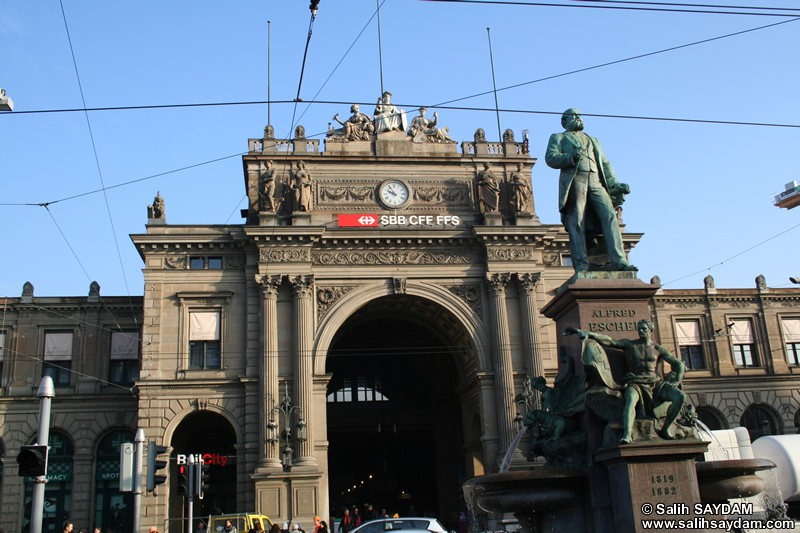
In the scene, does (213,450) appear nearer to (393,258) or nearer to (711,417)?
(393,258)

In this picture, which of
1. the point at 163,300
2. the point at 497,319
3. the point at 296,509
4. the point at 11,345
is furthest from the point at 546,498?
the point at 11,345

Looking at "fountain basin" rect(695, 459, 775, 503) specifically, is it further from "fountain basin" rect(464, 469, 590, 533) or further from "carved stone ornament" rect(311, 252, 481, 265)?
"carved stone ornament" rect(311, 252, 481, 265)

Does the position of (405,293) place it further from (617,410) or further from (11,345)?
(617,410)

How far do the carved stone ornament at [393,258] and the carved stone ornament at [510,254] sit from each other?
77cm

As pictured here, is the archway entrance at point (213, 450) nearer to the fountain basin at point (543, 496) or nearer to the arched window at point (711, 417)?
the fountain basin at point (543, 496)

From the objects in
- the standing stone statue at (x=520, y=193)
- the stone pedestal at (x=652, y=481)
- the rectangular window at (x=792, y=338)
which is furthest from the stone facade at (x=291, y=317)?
the stone pedestal at (x=652, y=481)

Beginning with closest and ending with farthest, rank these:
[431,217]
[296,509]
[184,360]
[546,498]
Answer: [546,498], [296,509], [184,360], [431,217]

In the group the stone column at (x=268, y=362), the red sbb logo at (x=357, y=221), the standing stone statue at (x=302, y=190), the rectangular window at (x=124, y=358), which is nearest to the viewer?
the stone column at (x=268, y=362)

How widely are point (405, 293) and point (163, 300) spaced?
38.3 feet

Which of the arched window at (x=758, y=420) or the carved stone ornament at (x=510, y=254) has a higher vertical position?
the carved stone ornament at (x=510, y=254)

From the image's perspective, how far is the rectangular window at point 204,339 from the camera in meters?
35.7

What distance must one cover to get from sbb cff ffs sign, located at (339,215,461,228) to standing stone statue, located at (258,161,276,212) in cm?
349

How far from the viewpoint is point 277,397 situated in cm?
3403

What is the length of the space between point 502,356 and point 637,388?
24708mm
